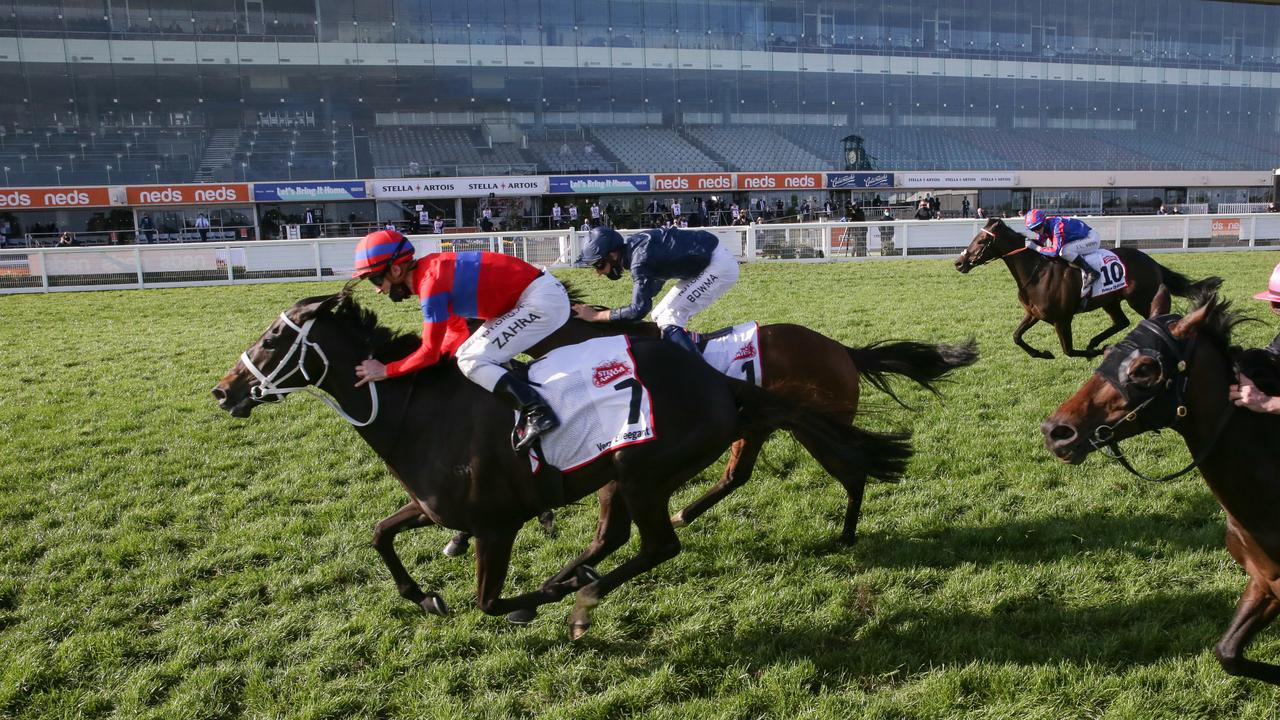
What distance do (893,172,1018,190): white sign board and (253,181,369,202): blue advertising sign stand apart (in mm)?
22550

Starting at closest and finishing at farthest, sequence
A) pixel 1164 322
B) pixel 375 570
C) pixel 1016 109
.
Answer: pixel 1164 322 → pixel 375 570 → pixel 1016 109

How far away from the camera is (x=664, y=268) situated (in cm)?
526

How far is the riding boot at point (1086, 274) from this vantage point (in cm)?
819

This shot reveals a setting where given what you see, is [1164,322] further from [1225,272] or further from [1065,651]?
[1225,272]

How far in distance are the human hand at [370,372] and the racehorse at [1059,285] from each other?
660cm

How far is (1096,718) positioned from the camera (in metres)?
2.89

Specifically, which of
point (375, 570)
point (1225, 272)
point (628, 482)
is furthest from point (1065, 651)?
point (1225, 272)

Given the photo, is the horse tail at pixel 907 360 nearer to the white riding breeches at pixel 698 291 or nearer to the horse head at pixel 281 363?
the white riding breeches at pixel 698 291

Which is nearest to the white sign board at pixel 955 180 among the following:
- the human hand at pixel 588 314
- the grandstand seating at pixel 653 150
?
the grandstand seating at pixel 653 150

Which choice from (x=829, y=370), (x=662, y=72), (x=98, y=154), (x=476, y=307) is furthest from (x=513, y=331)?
(x=662, y=72)

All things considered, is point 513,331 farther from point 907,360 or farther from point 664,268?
point 907,360

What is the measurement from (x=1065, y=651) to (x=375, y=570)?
2.99m

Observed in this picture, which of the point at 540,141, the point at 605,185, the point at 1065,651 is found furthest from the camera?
the point at 540,141

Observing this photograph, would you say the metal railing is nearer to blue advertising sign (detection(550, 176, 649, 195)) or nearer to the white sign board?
blue advertising sign (detection(550, 176, 649, 195))
